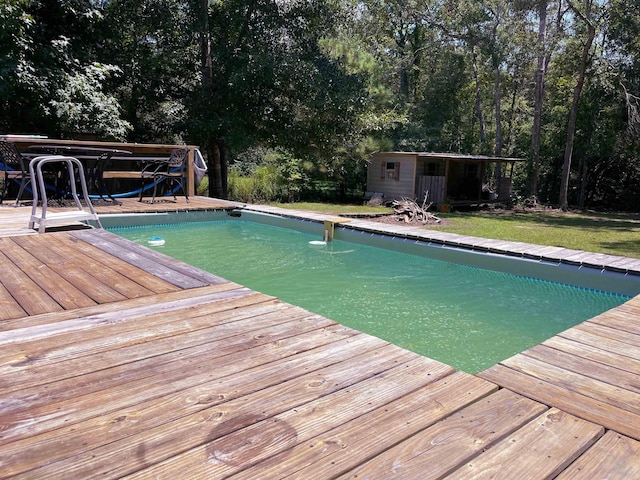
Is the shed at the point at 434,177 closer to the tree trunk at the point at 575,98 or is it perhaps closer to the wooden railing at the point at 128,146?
the tree trunk at the point at 575,98

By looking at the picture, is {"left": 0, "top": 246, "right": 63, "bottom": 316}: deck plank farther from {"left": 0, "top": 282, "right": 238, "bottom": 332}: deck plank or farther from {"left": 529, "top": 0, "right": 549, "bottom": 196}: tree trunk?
{"left": 529, "top": 0, "right": 549, "bottom": 196}: tree trunk

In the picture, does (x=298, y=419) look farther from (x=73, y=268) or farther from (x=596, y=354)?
(x=73, y=268)

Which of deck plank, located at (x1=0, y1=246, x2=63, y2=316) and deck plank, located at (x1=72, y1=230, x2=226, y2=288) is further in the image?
deck plank, located at (x1=72, y1=230, x2=226, y2=288)

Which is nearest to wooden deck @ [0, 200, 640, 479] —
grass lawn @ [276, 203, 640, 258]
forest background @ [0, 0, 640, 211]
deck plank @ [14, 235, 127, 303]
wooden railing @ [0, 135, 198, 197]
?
deck plank @ [14, 235, 127, 303]

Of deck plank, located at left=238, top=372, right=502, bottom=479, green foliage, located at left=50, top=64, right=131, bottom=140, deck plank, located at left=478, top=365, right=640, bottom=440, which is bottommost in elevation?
deck plank, located at left=478, top=365, right=640, bottom=440

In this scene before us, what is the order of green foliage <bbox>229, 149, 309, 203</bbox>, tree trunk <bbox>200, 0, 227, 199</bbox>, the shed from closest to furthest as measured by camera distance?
tree trunk <bbox>200, 0, 227, 199</bbox> → green foliage <bbox>229, 149, 309, 203</bbox> → the shed

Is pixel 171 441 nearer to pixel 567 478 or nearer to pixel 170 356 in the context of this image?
pixel 170 356

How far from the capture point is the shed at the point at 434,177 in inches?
565

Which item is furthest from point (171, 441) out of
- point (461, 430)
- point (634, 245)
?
point (634, 245)

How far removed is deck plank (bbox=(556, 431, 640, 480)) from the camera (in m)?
1.22

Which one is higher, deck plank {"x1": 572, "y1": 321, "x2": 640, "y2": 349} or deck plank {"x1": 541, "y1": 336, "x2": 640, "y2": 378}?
deck plank {"x1": 541, "y1": 336, "x2": 640, "y2": 378}

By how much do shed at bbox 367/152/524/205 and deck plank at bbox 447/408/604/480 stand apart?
1281 cm

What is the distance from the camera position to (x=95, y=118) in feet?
32.2

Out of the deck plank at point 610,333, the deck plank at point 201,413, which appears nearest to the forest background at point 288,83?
the deck plank at point 201,413
